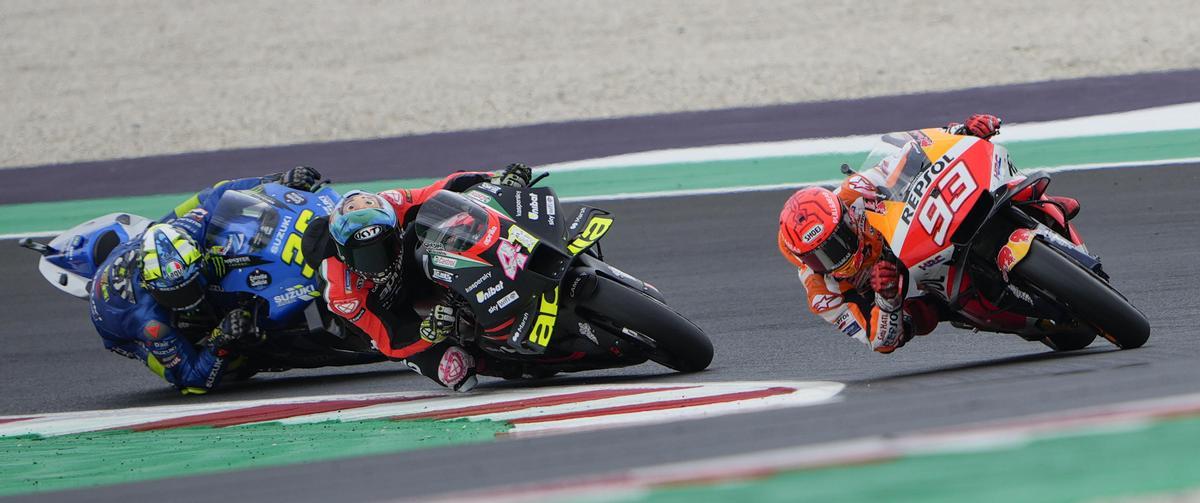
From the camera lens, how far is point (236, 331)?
801cm

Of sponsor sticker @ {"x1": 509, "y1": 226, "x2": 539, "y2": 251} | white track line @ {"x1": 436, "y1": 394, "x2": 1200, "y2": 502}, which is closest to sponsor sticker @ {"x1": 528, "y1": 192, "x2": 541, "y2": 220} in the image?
sponsor sticker @ {"x1": 509, "y1": 226, "x2": 539, "y2": 251}

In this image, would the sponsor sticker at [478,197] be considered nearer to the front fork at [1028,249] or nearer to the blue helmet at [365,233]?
the blue helmet at [365,233]

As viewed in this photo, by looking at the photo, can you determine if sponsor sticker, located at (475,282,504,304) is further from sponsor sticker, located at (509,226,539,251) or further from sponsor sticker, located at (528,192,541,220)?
sponsor sticker, located at (528,192,541,220)

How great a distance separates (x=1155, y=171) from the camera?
34.0 feet

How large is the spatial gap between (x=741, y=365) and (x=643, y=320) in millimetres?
870

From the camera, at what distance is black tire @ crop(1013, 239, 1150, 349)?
18.2ft

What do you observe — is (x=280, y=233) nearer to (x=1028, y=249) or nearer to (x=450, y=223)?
(x=450, y=223)

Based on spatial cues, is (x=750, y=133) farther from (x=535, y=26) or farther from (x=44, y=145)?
(x=44, y=145)

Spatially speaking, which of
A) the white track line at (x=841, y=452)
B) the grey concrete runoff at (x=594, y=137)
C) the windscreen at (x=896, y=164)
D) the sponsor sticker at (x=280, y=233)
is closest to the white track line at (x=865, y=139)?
the grey concrete runoff at (x=594, y=137)

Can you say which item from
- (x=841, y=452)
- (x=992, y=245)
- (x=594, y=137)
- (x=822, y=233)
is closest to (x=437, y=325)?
(x=822, y=233)

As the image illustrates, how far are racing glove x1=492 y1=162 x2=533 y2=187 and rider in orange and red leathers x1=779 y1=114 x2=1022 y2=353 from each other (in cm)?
147

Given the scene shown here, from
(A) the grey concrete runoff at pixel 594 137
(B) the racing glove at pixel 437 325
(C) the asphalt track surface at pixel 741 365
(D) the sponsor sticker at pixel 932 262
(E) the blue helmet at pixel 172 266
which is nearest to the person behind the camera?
(C) the asphalt track surface at pixel 741 365

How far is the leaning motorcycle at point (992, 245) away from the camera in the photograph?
561 centimetres

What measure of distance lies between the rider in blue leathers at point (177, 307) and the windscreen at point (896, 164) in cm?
342
